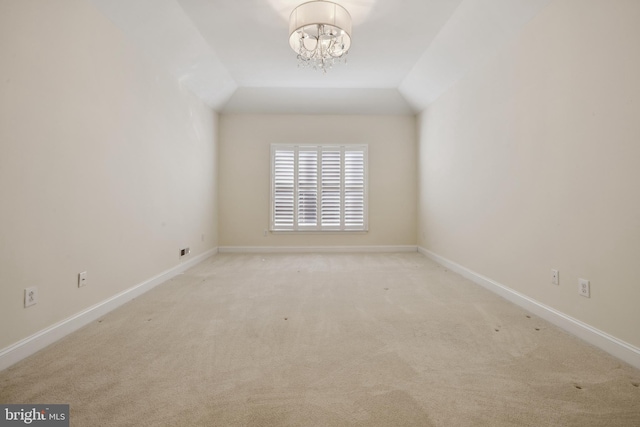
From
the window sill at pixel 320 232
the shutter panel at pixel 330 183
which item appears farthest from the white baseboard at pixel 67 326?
the shutter panel at pixel 330 183

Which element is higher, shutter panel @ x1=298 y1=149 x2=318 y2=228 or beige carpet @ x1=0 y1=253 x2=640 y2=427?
shutter panel @ x1=298 y1=149 x2=318 y2=228

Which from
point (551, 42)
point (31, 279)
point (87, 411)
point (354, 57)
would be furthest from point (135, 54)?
point (551, 42)

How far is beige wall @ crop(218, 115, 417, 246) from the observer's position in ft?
16.7

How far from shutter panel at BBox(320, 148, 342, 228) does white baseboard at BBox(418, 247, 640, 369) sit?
254 centimetres

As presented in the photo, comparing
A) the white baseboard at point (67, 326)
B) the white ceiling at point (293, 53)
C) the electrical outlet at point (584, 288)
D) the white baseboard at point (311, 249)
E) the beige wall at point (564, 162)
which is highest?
the white ceiling at point (293, 53)

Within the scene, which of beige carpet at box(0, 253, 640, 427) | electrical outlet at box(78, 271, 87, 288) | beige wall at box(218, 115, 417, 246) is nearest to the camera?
beige carpet at box(0, 253, 640, 427)

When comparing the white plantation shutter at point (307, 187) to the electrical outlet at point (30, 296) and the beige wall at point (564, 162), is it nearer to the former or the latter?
the beige wall at point (564, 162)

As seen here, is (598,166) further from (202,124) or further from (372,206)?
(202,124)

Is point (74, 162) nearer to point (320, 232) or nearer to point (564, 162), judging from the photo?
point (564, 162)

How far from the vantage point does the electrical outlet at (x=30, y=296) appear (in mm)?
1695

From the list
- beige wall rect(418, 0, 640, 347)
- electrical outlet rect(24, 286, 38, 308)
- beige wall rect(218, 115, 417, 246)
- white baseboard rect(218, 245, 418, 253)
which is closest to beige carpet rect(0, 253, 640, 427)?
electrical outlet rect(24, 286, 38, 308)

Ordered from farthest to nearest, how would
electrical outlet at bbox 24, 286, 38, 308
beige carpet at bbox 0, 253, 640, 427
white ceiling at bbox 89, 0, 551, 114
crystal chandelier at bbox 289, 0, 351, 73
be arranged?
1. white ceiling at bbox 89, 0, 551, 114
2. crystal chandelier at bbox 289, 0, 351, 73
3. electrical outlet at bbox 24, 286, 38, 308
4. beige carpet at bbox 0, 253, 640, 427

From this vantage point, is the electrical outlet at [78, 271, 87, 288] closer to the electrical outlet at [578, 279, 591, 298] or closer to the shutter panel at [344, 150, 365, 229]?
the electrical outlet at [578, 279, 591, 298]

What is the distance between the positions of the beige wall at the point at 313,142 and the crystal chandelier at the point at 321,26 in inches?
88.0
